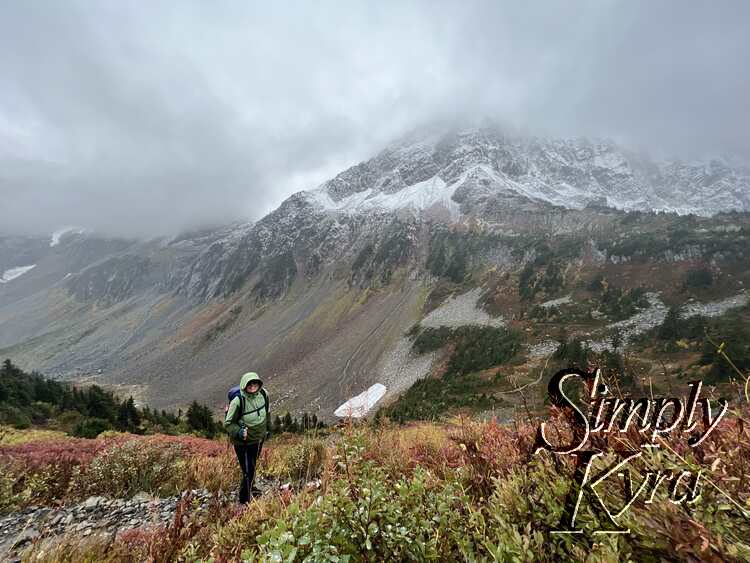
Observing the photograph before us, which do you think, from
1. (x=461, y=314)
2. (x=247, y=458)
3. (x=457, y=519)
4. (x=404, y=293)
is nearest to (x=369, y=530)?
(x=457, y=519)

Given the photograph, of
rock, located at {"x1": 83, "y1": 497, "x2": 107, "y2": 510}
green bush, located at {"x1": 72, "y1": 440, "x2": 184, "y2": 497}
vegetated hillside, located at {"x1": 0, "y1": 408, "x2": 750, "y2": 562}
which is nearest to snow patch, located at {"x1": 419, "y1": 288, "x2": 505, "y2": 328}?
green bush, located at {"x1": 72, "y1": 440, "x2": 184, "y2": 497}

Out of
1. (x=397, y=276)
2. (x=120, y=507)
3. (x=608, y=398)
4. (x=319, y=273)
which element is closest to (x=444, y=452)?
(x=608, y=398)

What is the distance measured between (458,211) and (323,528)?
6748 inches

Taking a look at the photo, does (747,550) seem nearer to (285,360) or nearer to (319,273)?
(285,360)

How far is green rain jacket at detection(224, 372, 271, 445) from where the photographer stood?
7.09 metres

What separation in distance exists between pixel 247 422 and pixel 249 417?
3.8 inches

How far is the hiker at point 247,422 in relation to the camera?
279 inches

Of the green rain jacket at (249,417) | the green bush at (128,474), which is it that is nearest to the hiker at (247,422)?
the green rain jacket at (249,417)

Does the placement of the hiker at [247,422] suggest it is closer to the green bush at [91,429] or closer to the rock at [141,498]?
the rock at [141,498]

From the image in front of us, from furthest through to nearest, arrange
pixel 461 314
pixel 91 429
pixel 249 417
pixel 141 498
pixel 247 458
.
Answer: pixel 461 314, pixel 91 429, pixel 247 458, pixel 249 417, pixel 141 498

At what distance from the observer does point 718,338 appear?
39156mm

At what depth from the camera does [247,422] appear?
7184 mm

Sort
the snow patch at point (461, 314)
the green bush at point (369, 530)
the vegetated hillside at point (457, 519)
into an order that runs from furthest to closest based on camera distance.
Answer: the snow patch at point (461, 314) < the green bush at point (369, 530) < the vegetated hillside at point (457, 519)

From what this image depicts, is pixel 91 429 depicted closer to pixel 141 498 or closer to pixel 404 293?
pixel 141 498
